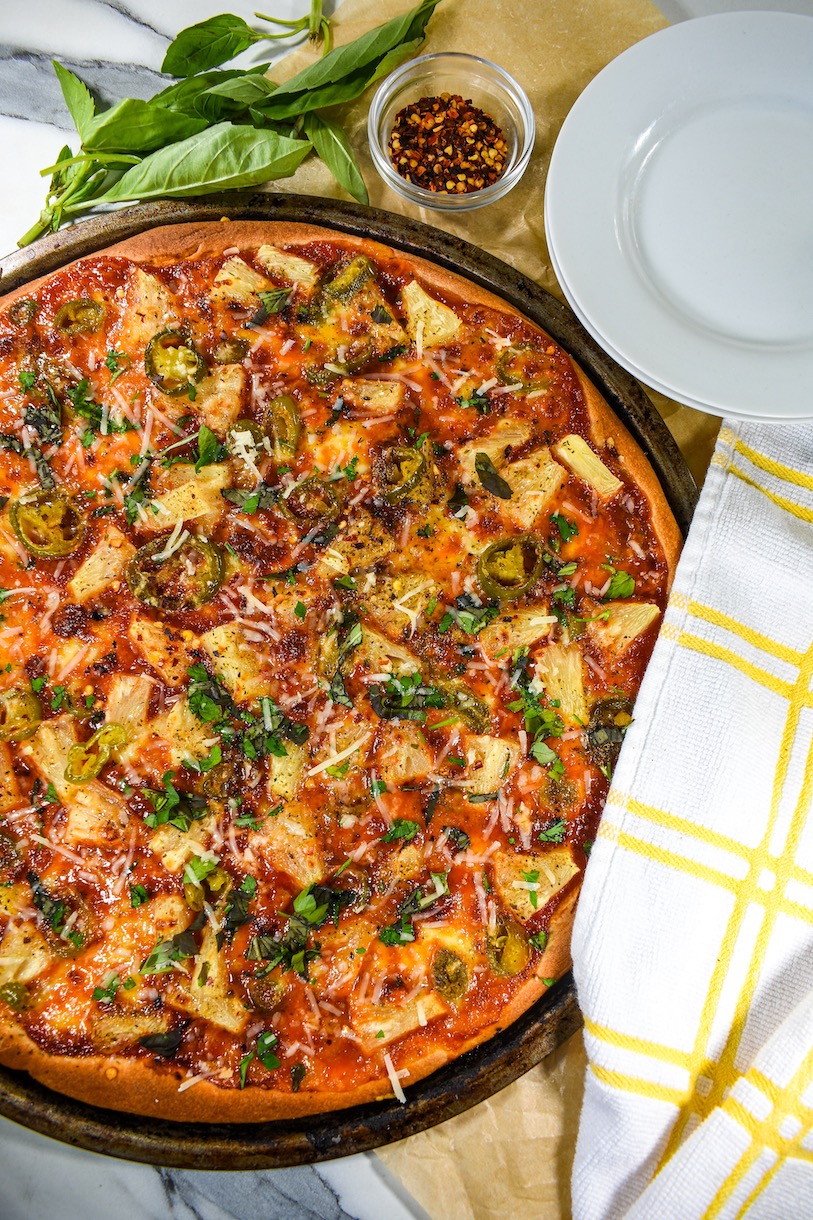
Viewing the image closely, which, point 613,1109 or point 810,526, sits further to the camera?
point 810,526

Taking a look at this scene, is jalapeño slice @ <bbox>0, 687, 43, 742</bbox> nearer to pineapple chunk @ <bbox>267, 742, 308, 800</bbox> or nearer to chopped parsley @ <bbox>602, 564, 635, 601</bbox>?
pineapple chunk @ <bbox>267, 742, 308, 800</bbox>

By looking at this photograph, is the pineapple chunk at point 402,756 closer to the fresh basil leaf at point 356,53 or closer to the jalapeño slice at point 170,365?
the jalapeño slice at point 170,365

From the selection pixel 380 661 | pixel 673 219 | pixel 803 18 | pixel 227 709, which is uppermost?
pixel 803 18

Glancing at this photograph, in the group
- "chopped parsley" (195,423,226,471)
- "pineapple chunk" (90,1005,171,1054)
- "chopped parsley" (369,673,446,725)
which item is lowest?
"pineapple chunk" (90,1005,171,1054)

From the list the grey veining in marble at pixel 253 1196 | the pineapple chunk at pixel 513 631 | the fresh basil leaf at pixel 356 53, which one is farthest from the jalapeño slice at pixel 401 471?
the grey veining in marble at pixel 253 1196

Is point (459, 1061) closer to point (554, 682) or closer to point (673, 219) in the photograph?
point (554, 682)

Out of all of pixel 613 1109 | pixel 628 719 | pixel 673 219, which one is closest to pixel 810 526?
pixel 628 719

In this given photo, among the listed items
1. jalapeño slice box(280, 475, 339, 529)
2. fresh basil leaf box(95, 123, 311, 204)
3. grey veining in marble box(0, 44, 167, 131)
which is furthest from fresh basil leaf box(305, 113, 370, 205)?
jalapeño slice box(280, 475, 339, 529)
